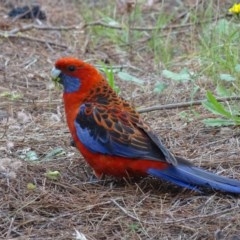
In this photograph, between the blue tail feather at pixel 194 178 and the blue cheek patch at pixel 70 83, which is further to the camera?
the blue cheek patch at pixel 70 83

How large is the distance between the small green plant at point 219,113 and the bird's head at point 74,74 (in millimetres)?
805

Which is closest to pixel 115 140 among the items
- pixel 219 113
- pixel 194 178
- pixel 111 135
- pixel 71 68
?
pixel 111 135

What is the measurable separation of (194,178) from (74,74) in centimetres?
105

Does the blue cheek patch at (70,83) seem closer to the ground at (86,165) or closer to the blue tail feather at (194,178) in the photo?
the ground at (86,165)

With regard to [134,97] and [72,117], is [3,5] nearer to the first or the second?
[134,97]

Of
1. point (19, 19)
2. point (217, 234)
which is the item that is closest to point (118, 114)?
point (217, 234)

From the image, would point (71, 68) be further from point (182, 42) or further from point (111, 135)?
point (182, 42)

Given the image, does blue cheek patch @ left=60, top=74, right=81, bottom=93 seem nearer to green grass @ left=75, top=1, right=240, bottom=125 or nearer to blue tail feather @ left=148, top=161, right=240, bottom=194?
blue tail feather @ left=148, top=161, right=240, bottom=194

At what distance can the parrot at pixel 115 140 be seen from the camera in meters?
4.29

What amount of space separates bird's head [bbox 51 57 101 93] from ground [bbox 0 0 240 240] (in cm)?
49

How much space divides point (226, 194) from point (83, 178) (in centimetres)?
90

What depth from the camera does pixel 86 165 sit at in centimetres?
489

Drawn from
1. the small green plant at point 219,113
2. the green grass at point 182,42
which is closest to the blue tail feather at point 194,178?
the small green plant at point 219,113

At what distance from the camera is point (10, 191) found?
14.3 feet
